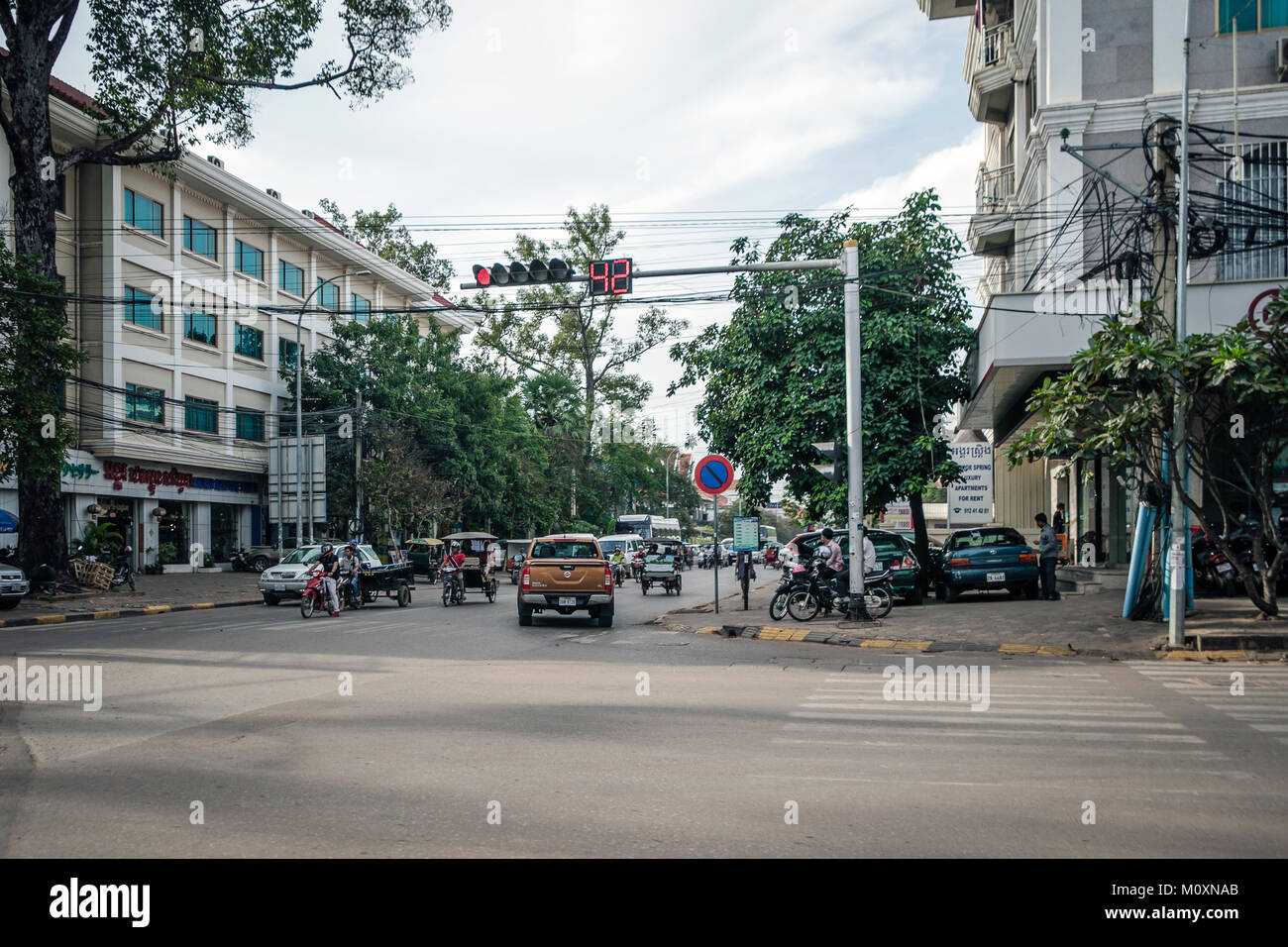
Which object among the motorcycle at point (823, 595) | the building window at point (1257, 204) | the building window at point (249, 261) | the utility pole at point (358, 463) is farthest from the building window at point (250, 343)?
the building window at point (1257, 204)

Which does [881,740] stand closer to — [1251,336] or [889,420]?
[1251,336]

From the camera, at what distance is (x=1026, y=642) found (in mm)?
14734

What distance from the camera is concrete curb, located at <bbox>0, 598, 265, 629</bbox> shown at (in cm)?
1967

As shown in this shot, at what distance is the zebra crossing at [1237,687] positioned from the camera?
28.0 feet

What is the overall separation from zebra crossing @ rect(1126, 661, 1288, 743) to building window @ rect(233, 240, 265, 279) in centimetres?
3819

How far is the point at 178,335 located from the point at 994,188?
2896 centimetres

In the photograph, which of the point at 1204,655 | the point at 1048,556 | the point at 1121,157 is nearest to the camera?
the point at 1204,655

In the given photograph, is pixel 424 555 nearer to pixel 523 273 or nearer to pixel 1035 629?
pixel 523 273

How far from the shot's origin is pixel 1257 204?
2064 centimetres

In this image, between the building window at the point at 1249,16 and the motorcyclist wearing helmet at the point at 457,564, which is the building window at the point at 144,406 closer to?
the motorcyclist wearing helmet at the point at 457,564

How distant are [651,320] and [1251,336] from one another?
4365 cm

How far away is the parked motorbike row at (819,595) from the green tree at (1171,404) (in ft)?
14.5

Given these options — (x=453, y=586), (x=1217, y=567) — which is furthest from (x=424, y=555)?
(x=1217, y=567)

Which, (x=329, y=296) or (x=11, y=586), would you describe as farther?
(x=329, y=296)
